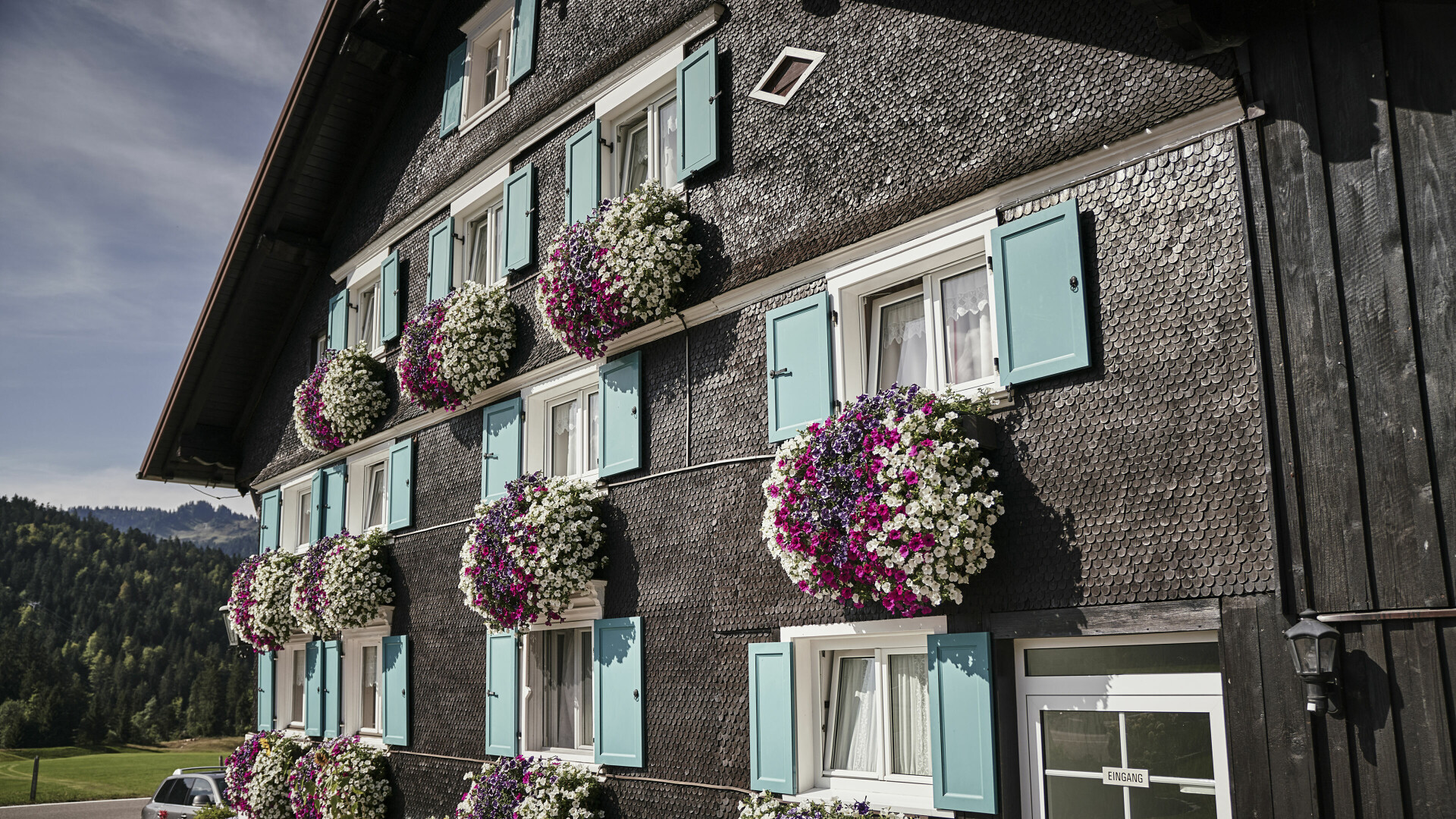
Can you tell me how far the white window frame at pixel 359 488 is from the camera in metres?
14.2

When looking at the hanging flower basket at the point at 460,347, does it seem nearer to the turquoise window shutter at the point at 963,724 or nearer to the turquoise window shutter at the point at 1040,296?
the turquoise window shutter at the point at 1040,296

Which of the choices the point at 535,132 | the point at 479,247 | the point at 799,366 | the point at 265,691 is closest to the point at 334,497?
the point at 265,691

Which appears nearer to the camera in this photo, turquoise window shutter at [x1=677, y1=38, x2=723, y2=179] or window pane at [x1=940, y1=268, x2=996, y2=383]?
window pane at [x1=940, y1=268, x2=996, y2=383]

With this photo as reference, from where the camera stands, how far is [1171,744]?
19.0 feet

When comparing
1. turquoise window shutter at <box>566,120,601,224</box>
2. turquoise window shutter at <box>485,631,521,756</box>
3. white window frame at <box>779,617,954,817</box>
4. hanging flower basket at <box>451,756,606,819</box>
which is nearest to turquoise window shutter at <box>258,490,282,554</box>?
turquoise window shutter at <box>485,631,521,756</box>

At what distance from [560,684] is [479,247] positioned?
5235 mm

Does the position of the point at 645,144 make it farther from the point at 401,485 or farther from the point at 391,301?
the point at 401,485

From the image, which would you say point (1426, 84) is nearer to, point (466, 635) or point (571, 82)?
point (571, 82)

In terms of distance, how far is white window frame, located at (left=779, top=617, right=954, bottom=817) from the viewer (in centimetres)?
695

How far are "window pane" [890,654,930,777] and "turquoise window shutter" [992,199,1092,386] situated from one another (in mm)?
1958

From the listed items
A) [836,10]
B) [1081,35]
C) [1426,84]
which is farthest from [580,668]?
[1426,84]

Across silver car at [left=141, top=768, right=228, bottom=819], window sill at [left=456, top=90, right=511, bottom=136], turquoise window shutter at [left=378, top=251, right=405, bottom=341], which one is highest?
window sill at [left=456, top=90, right=511, bottom=136]

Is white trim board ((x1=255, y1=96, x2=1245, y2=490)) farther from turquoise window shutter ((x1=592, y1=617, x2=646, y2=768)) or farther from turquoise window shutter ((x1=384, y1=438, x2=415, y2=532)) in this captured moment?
turquoise window shutter ((x1=592, y1=617, x2=646, y2=768))

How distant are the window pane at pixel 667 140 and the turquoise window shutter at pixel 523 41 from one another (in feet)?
8.43
